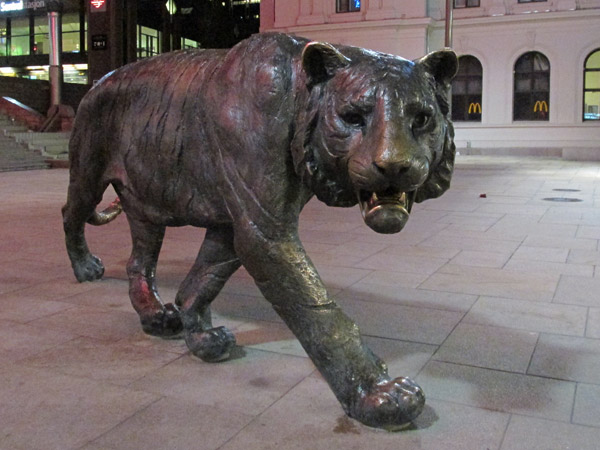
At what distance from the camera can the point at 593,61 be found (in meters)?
27.0

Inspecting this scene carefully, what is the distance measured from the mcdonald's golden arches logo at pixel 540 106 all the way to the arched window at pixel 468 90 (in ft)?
7.05

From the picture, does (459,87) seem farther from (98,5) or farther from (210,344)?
(210,344)

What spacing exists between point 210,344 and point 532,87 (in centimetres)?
2688

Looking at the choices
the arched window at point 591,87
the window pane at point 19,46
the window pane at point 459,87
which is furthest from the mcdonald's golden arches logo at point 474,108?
the window pane at point 19,46

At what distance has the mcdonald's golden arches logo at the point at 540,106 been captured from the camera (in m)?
27.6

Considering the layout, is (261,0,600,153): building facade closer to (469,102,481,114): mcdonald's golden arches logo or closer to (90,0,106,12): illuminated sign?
(469,102,481,114): mcdonald's golden arches logo

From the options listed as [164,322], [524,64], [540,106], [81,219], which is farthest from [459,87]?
[164,322]

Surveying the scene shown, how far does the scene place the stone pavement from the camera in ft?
8.55

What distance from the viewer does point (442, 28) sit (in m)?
28.3

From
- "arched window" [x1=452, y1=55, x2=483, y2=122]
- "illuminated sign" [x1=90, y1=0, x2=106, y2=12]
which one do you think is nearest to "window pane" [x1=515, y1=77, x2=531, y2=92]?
"arched window" [x1=452, y1=55, x2=483, y2=122]

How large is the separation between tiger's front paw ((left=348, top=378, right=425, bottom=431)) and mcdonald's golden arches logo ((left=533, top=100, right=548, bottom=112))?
88.5ft

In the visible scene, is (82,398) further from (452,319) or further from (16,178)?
(16,178)

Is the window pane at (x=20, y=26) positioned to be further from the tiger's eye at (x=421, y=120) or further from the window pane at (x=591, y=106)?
the tiger's eye at (x=421, y=120)

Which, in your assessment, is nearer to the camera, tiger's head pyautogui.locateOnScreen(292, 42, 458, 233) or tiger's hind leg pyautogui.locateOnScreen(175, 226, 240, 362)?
tiger's head pyautogui.locateOnScreen(292, 42, 458, 233)
